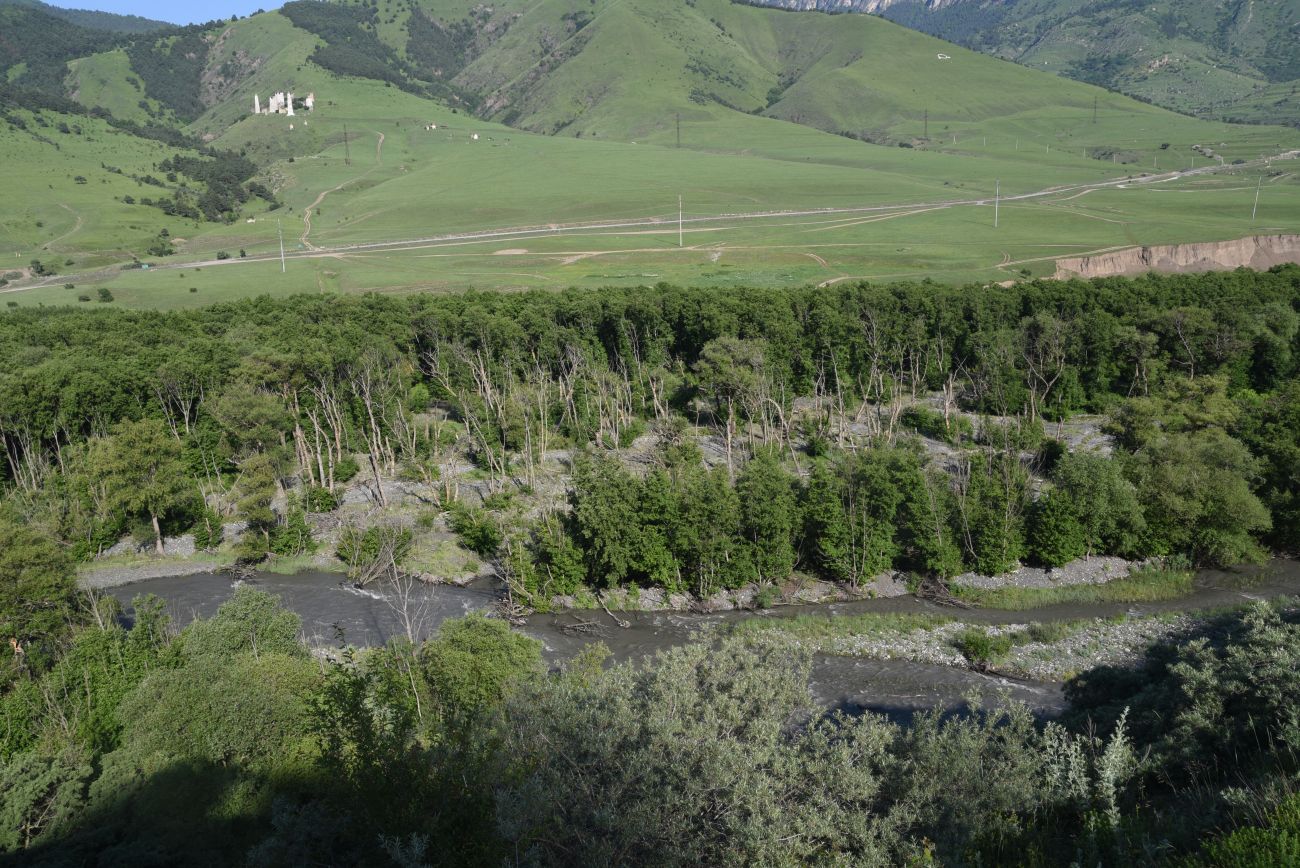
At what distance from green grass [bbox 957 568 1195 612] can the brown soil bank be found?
7319cm

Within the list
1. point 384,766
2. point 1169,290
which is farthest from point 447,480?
point 1169,290

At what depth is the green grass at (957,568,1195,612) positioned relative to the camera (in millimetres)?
38438

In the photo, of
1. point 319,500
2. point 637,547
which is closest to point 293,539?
point 319,500

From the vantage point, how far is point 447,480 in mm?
50906

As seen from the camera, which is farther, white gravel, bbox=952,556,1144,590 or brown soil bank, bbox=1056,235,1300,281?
brown soil bank, bbox=1056,235,1300,281

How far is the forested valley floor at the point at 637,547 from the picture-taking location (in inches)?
606

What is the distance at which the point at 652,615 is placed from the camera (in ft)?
129

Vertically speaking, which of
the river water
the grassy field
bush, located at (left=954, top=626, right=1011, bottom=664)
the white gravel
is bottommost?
the river water

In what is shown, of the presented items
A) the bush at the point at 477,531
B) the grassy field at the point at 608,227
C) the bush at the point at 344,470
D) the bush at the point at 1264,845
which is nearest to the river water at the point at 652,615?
the bush at the point at 477,531

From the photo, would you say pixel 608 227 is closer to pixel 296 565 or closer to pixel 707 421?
pixel 707 421

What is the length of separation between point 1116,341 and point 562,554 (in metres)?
46.5

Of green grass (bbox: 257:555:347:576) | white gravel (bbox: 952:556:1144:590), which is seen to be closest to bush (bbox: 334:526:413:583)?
green grass (bbox: 257:555:347:576)

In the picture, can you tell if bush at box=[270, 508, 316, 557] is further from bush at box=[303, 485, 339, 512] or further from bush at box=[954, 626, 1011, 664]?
bush at box=[954, 626, 1011, 664]

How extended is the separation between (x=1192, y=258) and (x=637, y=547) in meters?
102
